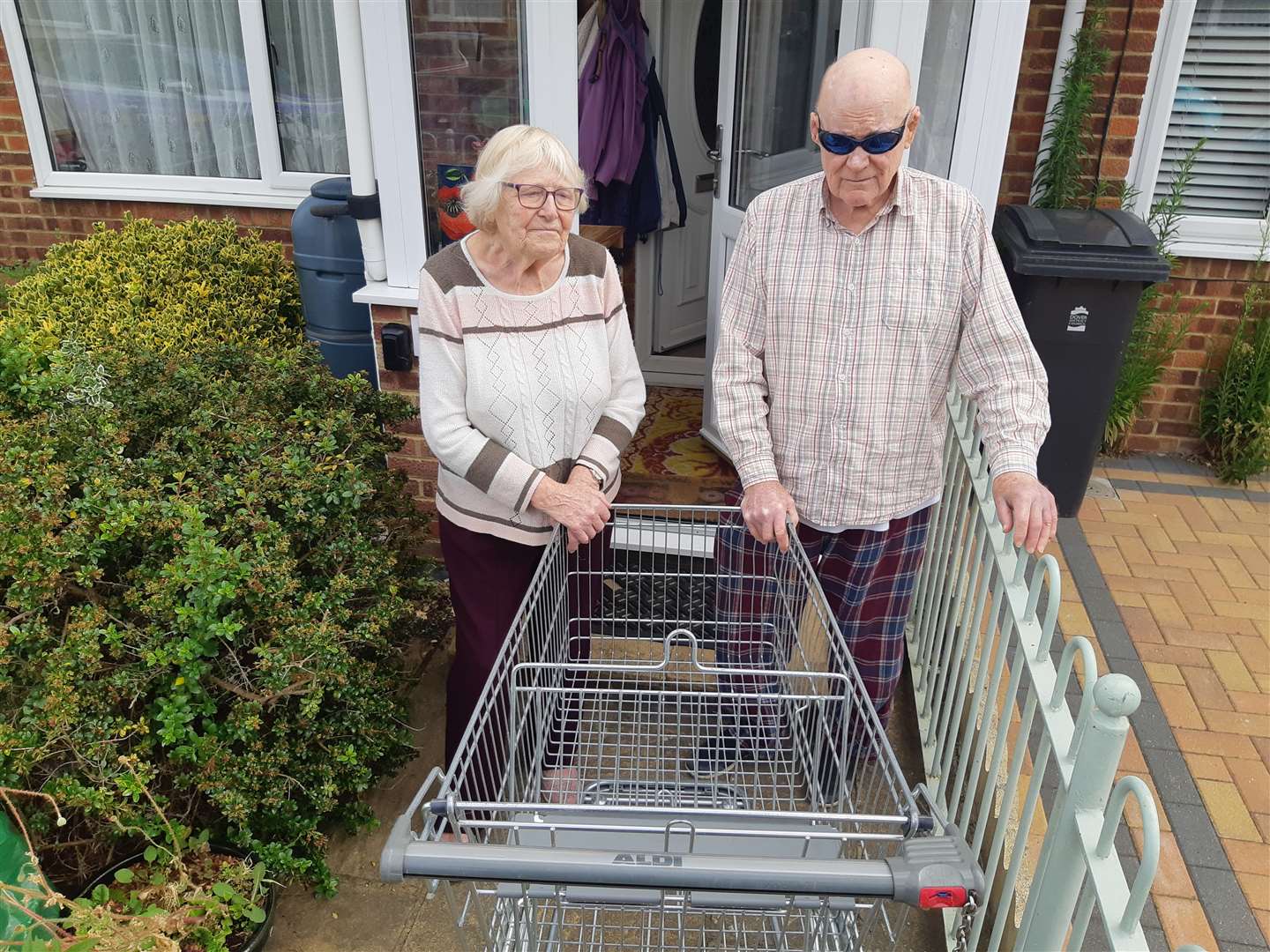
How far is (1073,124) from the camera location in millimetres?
3902

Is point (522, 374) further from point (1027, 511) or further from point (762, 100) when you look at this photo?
point (762, 100)

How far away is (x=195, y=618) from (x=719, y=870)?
144 cm

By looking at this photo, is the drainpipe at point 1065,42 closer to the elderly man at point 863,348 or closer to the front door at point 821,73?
the front door at point 821,73

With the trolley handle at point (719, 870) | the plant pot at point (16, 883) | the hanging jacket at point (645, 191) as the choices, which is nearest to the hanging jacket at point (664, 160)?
the hanging jacket at point (645, 191)

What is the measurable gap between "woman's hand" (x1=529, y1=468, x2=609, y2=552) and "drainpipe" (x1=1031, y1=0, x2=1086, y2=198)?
124 inches

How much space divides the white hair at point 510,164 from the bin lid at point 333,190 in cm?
195

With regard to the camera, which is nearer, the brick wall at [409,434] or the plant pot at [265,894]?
the plant pot at [265,894]

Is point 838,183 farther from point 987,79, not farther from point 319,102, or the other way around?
point 319,102

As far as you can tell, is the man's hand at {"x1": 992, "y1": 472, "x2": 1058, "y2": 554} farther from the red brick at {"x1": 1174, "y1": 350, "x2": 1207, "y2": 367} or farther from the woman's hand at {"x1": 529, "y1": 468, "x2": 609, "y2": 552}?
the red brick at {"x1": 1174, "y1": 350, "x2": 1207, "y2": 367}

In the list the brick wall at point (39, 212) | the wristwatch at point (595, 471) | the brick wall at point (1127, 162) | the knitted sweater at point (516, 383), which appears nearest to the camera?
the knitted sweater at point (516, 383)


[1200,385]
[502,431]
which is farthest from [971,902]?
[1200,385]

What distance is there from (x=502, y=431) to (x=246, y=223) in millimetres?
3685

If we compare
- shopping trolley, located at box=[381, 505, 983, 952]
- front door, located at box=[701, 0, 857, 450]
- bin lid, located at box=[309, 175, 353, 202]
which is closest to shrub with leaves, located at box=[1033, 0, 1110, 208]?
front door, located at box=[701, 0, 857, 450]

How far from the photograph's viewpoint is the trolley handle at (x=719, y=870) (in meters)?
1.20
